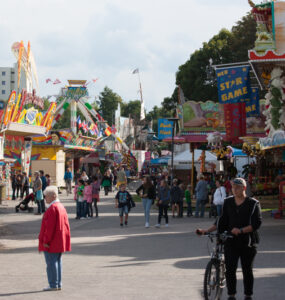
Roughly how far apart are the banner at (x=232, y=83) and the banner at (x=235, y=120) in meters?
1.82

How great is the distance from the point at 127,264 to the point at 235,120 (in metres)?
15.9

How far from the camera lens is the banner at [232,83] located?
24.4 m

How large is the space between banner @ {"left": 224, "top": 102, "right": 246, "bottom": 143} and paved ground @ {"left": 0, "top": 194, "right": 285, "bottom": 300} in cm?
693

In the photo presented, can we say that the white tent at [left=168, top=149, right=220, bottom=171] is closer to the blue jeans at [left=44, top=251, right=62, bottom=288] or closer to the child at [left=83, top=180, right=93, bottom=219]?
the child at [left=83, top=180, right=93, bottom=219]

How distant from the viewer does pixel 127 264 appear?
11.8 meters

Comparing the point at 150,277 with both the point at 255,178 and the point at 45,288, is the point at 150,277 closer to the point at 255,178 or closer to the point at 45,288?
the point at 45,288

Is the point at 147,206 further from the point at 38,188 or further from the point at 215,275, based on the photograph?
the point at 215,275

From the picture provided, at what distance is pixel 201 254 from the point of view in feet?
42.8

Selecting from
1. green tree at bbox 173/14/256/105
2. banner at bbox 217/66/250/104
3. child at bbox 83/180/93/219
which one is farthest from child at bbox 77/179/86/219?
green tree at bbox 173/14/256/105

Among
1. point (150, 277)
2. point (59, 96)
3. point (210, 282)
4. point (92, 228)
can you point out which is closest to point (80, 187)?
point (92, 228)

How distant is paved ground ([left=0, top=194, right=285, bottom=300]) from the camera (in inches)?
352

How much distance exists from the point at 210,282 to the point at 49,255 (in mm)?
2599

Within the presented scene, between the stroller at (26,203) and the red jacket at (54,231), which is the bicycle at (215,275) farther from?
the stroller at (26,203)

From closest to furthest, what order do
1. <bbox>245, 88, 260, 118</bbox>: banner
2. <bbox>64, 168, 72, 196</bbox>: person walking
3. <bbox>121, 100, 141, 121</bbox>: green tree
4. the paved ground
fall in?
the paved ground < <bbox>245, 88, 260, 118</bbox>: banner < <bbox>64, 168, 72, 196</bbox>: person walking < <bbox>121, 100, 141, 121</bbox>: green tree
